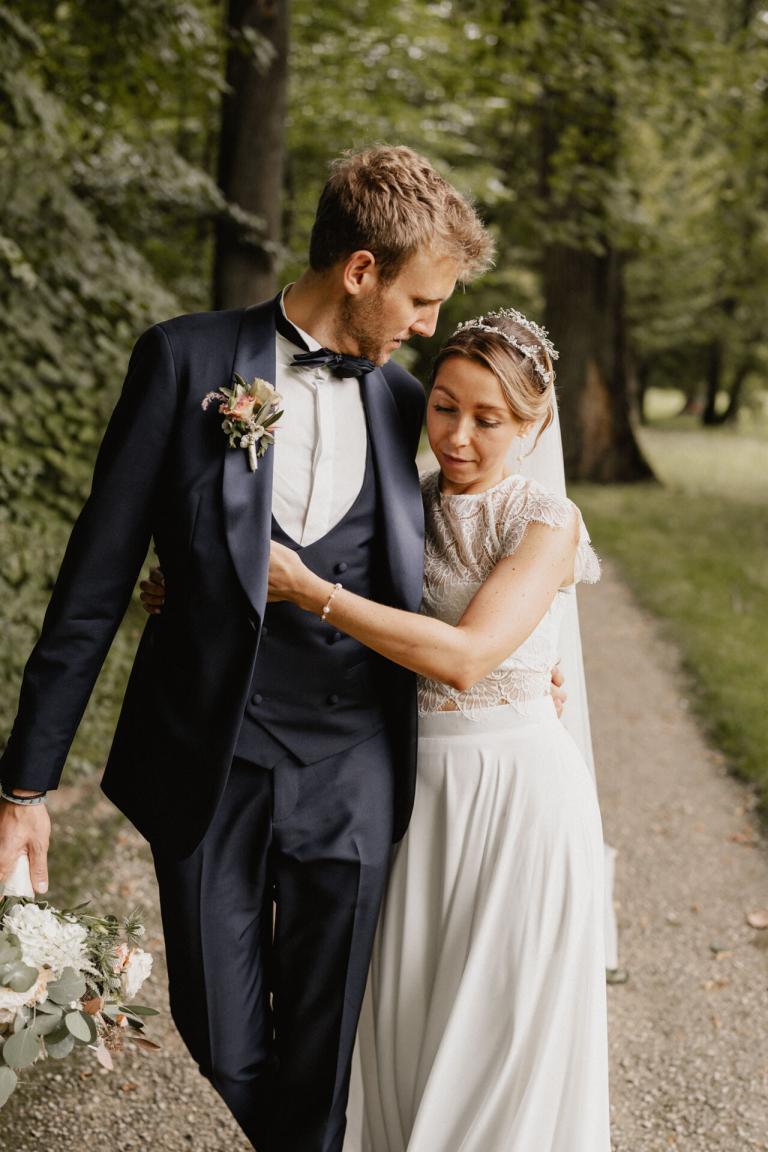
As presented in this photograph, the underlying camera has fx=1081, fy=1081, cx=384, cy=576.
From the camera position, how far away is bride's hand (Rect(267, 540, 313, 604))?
194 centimetres

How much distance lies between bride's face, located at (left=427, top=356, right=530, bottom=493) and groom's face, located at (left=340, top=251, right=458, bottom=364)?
0.40 feet

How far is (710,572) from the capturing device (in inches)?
401

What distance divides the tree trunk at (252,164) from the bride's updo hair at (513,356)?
5.08m

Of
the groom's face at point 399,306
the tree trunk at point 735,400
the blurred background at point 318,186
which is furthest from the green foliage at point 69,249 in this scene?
the tree trunk at point 735,400

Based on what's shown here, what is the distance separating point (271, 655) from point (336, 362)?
1.96ft

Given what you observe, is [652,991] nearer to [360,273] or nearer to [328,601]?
[328,601]

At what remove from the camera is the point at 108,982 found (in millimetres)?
1948

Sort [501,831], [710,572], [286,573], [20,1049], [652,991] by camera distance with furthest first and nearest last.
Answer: [710,572]
[652,991]
[501,831]
[286,573]
[20,1049]

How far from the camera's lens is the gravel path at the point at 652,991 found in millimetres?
2961

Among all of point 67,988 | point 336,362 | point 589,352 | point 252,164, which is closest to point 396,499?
point 336,362

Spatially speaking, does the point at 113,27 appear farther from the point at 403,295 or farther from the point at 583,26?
the point at 403,295

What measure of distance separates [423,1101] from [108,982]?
777 mm

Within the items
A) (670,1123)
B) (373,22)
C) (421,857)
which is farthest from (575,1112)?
(373,22)

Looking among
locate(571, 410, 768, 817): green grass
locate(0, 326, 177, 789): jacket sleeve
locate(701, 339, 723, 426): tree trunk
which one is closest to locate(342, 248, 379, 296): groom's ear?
locate(0, 326, 177, 789): jacket sleeve
